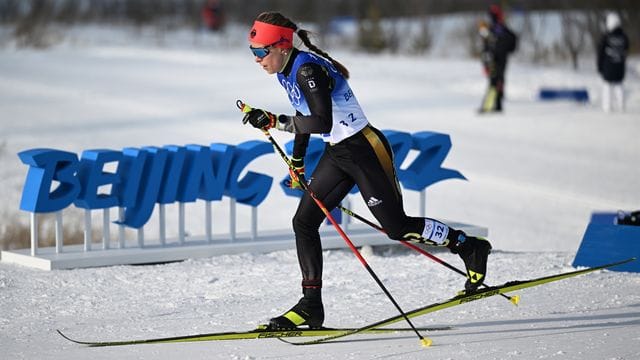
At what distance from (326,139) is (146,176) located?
345 centimetres

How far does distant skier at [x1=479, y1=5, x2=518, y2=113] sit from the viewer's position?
69.4 feet

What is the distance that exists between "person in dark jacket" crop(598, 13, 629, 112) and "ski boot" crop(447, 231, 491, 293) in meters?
15.2

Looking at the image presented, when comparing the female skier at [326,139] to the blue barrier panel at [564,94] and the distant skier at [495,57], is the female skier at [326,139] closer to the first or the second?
the distant skier at [495,57]

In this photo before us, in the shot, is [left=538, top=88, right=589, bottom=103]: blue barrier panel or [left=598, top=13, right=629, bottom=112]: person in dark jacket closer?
[left=598, top=13, right=629, bottom=112]: person in dark jacket

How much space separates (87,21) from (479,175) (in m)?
37.4

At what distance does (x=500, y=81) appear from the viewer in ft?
69.6

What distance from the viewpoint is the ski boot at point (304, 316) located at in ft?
21.8

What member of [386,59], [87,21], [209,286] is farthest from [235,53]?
[209,286]

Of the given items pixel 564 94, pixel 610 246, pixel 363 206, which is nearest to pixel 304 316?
pixel 610 246

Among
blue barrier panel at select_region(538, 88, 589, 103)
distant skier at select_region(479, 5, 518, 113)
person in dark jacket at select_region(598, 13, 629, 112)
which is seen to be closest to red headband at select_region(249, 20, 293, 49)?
distant skier at select_region(479, 5, 518, 113)

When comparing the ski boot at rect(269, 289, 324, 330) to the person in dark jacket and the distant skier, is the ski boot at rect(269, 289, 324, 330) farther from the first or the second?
the person in dark jacket

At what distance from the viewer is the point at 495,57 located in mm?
21219

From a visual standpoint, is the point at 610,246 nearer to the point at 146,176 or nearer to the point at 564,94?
the point at 146,176

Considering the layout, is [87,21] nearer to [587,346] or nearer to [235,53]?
[235,53]
